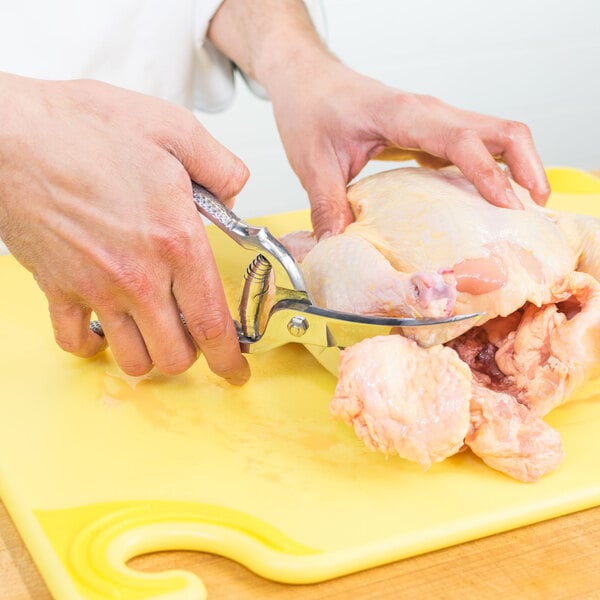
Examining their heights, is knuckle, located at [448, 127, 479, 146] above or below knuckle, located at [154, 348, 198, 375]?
above

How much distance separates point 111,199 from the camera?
1.50 meters

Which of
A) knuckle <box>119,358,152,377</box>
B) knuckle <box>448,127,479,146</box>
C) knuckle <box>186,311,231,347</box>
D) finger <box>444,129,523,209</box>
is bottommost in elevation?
knuckle <box>119,358,152,377</box>

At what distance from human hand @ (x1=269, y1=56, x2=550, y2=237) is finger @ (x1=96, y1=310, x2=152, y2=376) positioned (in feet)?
1.69

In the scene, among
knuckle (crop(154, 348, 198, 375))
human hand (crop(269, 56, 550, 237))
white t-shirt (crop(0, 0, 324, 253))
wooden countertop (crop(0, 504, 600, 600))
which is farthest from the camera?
white t-shirt (crop(0, 0, 324, 253))

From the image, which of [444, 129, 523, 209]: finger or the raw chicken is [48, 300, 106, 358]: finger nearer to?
the raw chicken

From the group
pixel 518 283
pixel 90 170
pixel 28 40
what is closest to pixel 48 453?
pixel 90 170

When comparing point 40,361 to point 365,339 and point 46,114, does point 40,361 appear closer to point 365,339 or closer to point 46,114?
point 46,114

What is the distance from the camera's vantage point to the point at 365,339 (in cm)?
158

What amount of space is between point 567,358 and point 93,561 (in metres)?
0.87

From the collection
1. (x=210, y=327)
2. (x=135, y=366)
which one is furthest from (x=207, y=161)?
(x=135, y=366)

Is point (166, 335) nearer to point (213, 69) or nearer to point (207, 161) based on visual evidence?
→ point (207, 161)

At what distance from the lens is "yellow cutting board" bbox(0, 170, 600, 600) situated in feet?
4.36

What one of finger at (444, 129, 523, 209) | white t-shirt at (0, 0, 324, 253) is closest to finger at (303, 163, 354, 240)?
finger at (444, 129, 523, 209)

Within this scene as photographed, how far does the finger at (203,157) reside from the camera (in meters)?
1.57
